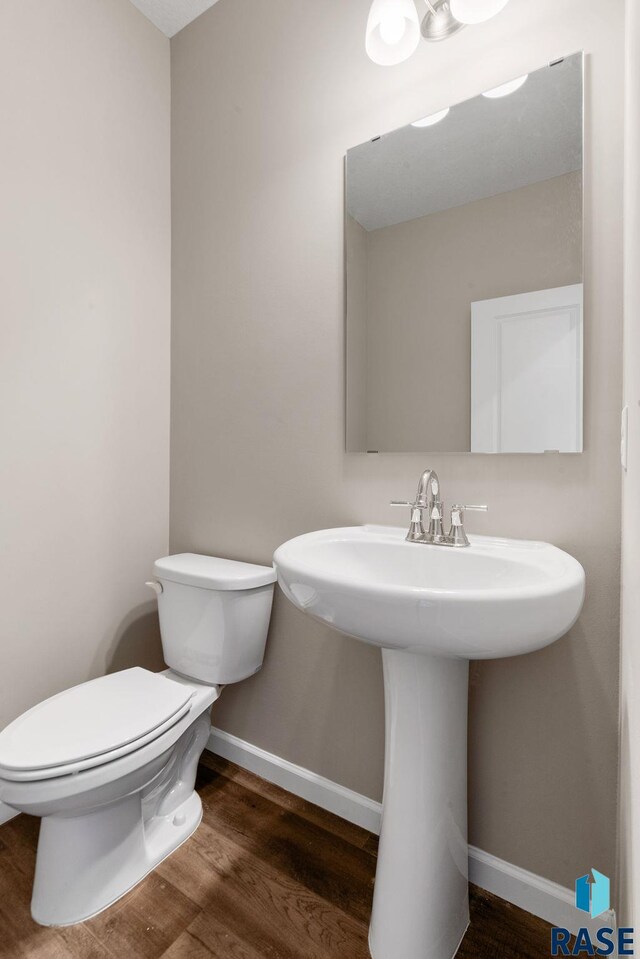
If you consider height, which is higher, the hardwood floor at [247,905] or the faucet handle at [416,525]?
the faucet handle at [416,525]

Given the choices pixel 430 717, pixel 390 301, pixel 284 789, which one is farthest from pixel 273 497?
pixel 284 789

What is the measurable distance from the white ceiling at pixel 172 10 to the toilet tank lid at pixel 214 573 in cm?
196

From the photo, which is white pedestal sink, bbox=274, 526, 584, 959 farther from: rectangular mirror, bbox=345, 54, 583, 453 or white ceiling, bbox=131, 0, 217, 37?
white ceiling, bbox=131, 0, 217, 37

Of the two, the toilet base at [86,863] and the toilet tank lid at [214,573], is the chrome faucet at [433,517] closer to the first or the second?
the toilet tank lid at [214,573]

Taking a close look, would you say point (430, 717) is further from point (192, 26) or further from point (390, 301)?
point (192, 26)

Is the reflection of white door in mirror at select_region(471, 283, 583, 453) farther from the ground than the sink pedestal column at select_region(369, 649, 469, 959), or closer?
farther from the ground

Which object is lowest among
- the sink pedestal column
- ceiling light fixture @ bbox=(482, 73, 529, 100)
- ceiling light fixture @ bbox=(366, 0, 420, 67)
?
the sink pedestal column

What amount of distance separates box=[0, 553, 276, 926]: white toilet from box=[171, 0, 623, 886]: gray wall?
0.19m

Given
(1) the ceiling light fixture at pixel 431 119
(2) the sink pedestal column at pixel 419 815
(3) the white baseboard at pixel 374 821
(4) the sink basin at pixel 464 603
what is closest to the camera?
(4) the sink basin at pixel 464 603

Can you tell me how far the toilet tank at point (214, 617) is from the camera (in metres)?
1.43

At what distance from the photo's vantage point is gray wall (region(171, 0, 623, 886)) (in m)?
1.04

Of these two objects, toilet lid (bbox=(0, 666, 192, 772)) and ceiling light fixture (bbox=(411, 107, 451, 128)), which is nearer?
toilet lid (bbox=(0, 666, 192, 772))

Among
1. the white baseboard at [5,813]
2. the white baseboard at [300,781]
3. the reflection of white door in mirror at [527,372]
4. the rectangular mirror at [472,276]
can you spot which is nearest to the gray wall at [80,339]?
the white baseboard at [5,813]

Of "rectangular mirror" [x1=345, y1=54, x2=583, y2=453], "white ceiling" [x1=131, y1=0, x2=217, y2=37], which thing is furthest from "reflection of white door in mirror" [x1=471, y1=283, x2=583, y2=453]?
"white ceiling" [x1=131, y1=0, x2=217, y2=37]
